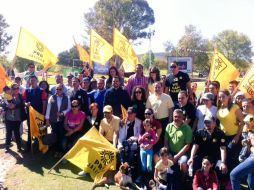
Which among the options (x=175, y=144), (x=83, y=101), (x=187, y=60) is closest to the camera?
(x=175, y=144)

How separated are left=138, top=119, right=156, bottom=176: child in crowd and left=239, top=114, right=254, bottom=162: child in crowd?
6.06ft

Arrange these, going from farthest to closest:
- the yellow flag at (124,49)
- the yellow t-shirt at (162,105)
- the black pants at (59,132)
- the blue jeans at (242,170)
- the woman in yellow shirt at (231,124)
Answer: the yellow flag at (124,49) → the black pants at (59,132) → the yellow t-shirt at (162,105) → the woman in yellow shirt at (231,124) → the blue jeans at (242,170)

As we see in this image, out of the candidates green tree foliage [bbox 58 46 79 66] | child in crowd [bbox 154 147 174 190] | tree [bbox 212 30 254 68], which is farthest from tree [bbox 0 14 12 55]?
child in crowd [bbox 154 147 174 190]

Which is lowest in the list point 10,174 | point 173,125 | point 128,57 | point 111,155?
point 10,174

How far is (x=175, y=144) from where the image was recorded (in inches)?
300

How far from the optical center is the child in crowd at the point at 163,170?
7020mm

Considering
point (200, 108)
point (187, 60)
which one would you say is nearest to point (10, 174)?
point (200, 108)

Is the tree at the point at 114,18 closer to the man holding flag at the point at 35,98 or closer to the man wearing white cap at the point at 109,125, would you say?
the man holding flag at the point at 35,98

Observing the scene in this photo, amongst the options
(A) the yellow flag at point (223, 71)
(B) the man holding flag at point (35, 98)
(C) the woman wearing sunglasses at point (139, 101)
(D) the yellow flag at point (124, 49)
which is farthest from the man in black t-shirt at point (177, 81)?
(D) the yellow flag at point (124, 49)

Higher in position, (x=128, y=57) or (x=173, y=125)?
(x=128, y=57)

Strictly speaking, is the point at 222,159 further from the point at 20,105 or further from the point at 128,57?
the point at 128,57

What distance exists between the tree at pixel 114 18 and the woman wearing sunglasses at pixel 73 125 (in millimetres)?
59332

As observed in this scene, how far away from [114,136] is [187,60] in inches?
651

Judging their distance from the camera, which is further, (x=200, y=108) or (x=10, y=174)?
(x=10, y=174)
